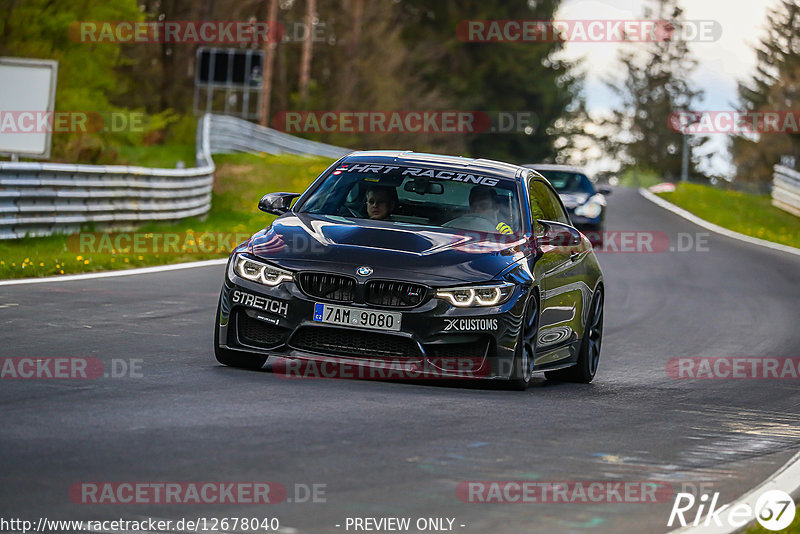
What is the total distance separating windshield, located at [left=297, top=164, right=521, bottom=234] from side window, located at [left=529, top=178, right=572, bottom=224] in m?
0.33

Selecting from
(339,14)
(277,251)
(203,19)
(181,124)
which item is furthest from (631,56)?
(277,251)

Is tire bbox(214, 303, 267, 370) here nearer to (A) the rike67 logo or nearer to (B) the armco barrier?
(A) the rike67 logo

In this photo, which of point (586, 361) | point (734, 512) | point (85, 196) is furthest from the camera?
point (85, 196)

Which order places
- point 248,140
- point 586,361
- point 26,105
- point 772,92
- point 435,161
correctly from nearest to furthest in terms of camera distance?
1. point 435,161
2. point 586,361
3. point 26,105
4. point 248,140
5. point 772,92

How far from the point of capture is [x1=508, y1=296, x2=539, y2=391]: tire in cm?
937

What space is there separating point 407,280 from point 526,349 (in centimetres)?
103

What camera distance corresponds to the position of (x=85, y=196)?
835 inches

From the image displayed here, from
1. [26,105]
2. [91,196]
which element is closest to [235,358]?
[91,196]

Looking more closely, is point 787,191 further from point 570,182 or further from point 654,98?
point 654,98

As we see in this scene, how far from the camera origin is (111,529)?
528cm

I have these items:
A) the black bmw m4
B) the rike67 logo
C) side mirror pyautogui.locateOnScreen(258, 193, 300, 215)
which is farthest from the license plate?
the rike67 logo

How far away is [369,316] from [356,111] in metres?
68.8

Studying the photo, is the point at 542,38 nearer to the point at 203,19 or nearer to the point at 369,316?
the point at 203,19

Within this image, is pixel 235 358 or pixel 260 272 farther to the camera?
pixel 235 358
